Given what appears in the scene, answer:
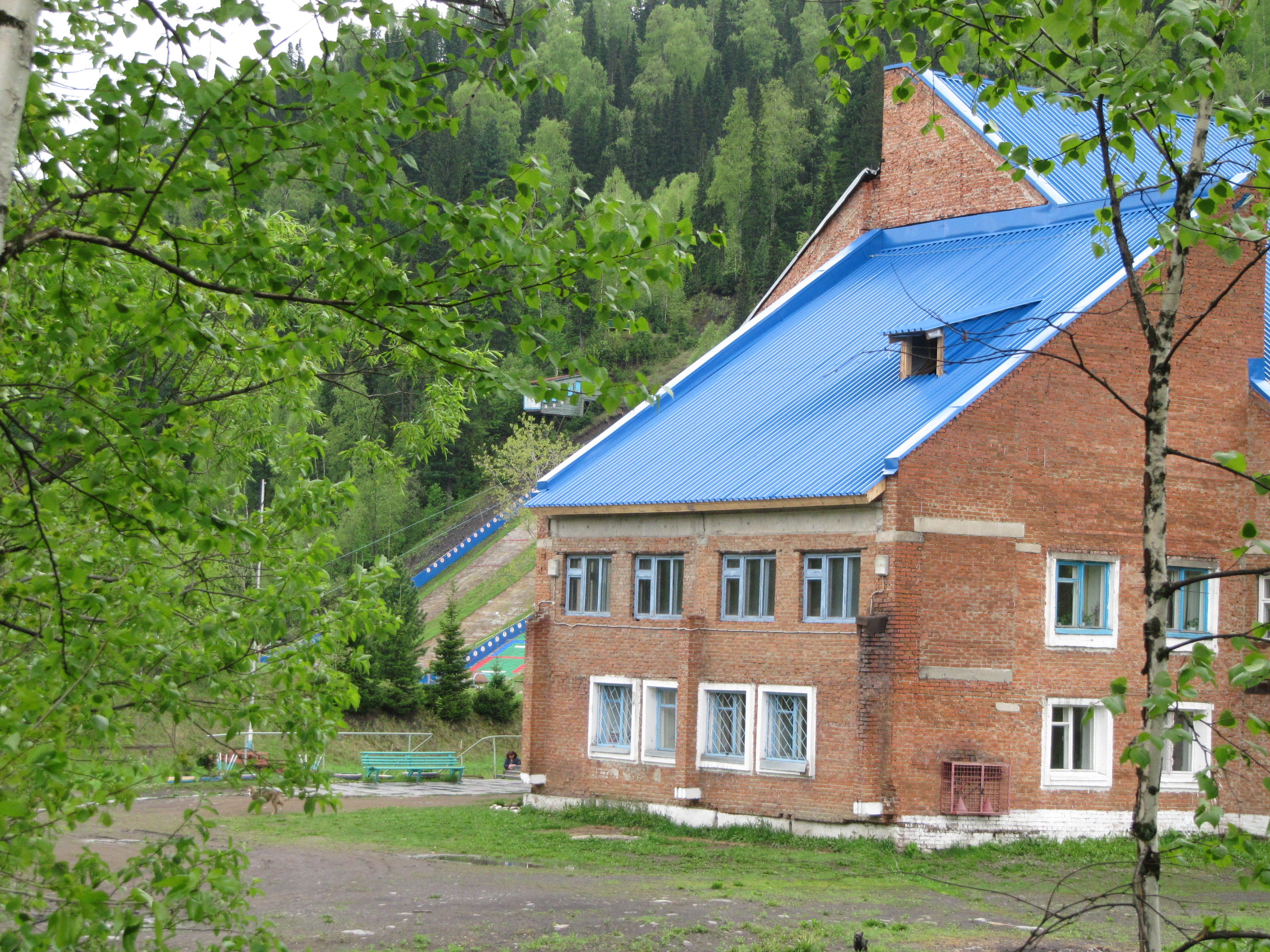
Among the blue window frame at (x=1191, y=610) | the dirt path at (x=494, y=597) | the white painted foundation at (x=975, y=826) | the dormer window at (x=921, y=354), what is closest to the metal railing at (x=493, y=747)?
the white painted foundation at (x=975, y=826)

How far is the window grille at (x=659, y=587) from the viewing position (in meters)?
27.0

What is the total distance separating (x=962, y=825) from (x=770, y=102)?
117m

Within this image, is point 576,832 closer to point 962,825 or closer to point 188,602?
point 962,825

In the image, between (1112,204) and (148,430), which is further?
(1112,204)

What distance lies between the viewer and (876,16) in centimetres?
626

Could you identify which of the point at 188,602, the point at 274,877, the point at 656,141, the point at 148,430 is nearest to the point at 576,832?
the point at 274,877

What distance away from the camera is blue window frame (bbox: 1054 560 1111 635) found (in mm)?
24062

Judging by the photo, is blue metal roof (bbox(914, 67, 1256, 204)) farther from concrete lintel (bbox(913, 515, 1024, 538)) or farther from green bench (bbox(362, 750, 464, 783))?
green bench (bbox(362, 750, 464, 783))

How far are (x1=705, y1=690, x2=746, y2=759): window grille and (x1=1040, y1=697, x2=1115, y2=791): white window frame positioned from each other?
5.33m

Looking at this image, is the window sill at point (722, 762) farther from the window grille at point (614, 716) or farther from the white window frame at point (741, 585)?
the white window frame at point (741, 585)

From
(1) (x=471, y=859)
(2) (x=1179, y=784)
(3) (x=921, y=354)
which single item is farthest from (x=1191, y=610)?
(1) (x=471, y=859)

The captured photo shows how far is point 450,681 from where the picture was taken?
142ft

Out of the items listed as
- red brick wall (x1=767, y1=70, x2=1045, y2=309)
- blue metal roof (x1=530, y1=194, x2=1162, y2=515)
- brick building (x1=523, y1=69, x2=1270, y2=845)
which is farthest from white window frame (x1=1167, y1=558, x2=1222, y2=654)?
red brick wall (x1=767, y1=70, x2=1045, y2=309)

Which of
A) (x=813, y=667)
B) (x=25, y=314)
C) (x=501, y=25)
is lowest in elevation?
(x=813, y=667)
